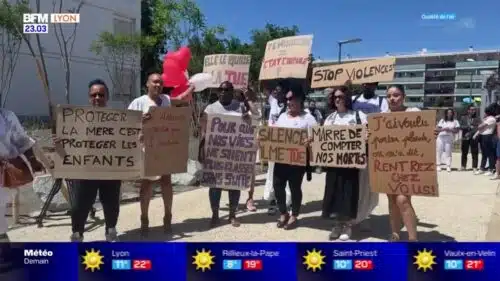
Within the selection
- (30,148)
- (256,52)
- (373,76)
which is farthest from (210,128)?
(256,52)

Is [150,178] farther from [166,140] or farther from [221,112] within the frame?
[221,112]

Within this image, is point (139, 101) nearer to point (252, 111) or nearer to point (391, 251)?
point (252, 111)

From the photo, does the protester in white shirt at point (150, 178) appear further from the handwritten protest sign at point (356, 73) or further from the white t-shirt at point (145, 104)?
the handwritten protest sign at point (356, 73)

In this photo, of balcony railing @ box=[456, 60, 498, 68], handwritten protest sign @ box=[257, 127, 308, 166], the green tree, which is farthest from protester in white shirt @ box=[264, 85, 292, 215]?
balcony railing @ box=[456, 60, 498, 68]

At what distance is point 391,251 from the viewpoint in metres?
3.09

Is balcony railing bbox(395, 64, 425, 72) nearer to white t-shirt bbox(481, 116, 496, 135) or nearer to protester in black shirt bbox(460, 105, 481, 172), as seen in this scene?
protester in black shirt bbox(460, 105, 481, 172)

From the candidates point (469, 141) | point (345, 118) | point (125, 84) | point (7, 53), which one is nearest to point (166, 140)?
point (345, 118)

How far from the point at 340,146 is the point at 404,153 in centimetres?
73

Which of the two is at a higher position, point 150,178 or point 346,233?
point 150,178

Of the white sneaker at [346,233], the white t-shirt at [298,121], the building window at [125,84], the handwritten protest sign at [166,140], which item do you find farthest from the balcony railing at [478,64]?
the handwritten protest sign at [166,140]

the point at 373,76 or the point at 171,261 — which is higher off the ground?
the point at 373,76

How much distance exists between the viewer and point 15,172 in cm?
369

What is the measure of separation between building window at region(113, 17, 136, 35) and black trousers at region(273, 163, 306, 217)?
22323 mm

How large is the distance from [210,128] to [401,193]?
2362mm
